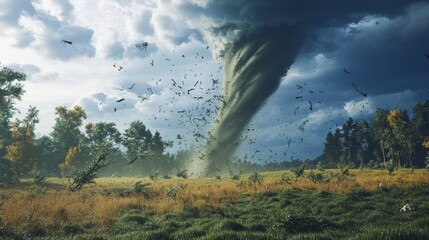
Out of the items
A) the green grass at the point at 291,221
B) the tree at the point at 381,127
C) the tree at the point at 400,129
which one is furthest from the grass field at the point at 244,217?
the tree at the point at 381,127

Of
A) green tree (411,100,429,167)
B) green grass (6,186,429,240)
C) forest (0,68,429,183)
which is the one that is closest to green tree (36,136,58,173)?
forest (0,68,429,183)

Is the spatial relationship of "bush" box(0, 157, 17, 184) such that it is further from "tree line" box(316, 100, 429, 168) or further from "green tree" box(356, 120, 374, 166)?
"green tree" box(356, 120, 374, 166)

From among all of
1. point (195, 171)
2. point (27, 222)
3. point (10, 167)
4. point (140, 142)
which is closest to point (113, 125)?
point (140, 142)

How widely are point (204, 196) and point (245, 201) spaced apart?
3.80 metres

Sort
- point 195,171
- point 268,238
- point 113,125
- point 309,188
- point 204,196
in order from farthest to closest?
point 113,125
point 195,171
point 309,188
point 204,196
point 268,238

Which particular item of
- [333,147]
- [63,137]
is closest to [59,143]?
[63,137]

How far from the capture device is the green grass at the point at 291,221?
455 inches

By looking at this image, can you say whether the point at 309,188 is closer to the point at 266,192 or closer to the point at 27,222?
the point at 266,192

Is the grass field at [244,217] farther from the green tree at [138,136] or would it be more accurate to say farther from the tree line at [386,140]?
the green tree at [138,136]

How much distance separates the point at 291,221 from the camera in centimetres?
1425

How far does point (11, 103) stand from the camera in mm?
82375

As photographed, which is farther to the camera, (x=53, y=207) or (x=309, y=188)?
(x=309, y=188)

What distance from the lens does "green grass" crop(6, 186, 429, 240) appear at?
1155 cm

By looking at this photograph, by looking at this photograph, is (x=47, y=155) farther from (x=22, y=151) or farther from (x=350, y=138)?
(x=350, y=138)
